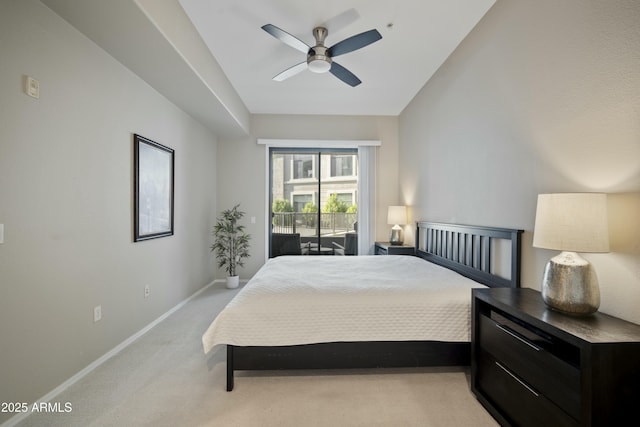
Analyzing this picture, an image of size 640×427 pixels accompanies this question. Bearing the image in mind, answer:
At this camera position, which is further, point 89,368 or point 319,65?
point 319,65

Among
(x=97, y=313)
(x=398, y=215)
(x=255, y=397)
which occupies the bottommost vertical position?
(x=255, y=397)

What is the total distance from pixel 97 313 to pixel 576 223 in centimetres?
316

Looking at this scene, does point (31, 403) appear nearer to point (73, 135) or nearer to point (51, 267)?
point (51, 267)

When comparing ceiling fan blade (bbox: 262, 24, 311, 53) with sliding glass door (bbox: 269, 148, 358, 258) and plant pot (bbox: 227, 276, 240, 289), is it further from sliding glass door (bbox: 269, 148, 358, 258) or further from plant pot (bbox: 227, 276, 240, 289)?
plant pot (bbox: 227, 276, 240, 289)

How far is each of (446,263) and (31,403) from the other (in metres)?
3.39

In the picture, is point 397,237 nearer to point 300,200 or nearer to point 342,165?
point 342,165

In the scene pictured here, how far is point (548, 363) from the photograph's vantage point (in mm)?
1257

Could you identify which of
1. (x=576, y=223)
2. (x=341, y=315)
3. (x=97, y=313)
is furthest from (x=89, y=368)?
(x=576, y=223)

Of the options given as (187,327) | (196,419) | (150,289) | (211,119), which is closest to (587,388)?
(196,419)

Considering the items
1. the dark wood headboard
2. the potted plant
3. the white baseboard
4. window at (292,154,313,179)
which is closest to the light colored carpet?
the white baseboard

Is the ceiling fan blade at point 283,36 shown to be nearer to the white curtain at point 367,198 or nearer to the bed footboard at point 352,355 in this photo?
the bed footboard at point 352,355

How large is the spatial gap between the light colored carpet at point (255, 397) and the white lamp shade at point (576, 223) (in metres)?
1.12

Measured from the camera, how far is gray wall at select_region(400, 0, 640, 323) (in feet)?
4.43

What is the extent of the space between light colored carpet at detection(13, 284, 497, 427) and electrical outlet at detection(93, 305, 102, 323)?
14.4 inches
